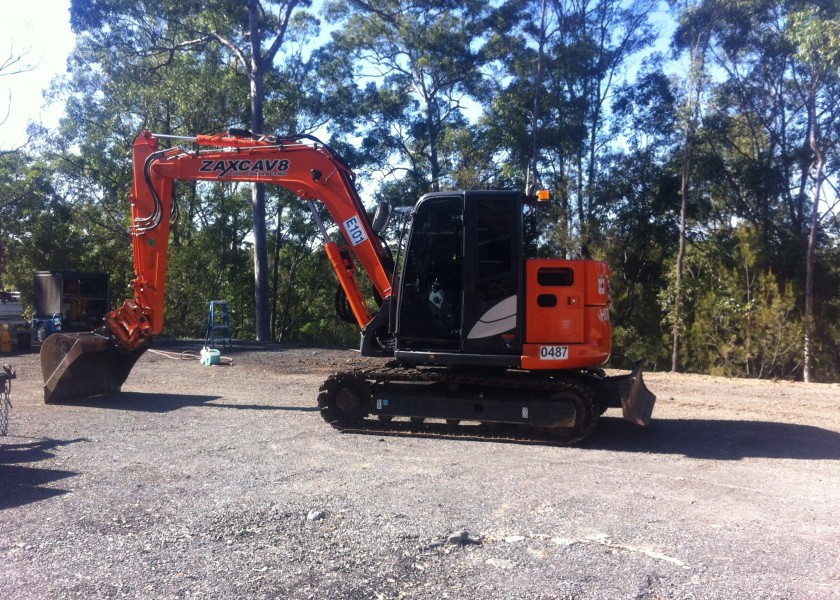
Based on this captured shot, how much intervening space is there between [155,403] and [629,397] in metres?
7.10

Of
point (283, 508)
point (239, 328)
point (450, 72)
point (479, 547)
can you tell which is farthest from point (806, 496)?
point (239, 328)

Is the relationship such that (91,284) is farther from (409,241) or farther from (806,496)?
(806,496)

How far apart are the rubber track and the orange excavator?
0.05ft

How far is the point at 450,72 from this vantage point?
3195cm

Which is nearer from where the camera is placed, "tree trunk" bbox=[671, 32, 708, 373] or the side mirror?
the side mirror

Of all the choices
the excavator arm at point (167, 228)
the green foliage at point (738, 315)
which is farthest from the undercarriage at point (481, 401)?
the green foliage at point (738, 315)

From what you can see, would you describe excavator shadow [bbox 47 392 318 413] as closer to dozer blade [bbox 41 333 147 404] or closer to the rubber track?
dozer blade [bbox 41 333 147 404]

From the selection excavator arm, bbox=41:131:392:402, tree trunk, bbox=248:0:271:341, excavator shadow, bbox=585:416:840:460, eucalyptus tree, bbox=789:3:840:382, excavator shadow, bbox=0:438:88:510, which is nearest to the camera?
excavator shadow, bbox=0:438:88:510

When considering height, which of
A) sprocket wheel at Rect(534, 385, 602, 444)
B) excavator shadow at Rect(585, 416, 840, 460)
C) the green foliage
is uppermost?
the green foliage

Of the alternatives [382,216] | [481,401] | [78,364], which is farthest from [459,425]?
[78,364]

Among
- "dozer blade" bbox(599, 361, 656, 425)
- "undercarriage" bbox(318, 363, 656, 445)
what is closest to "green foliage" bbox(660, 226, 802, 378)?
"dozer blade" bbox(599, 361, 656, 425)

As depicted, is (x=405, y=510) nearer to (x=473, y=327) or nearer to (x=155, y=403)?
(x=473, y=327)

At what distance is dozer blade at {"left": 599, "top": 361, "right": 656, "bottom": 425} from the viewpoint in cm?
848

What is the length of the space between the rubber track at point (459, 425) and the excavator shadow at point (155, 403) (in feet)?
5.91
